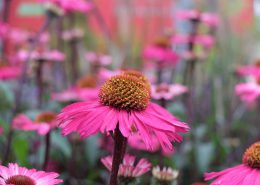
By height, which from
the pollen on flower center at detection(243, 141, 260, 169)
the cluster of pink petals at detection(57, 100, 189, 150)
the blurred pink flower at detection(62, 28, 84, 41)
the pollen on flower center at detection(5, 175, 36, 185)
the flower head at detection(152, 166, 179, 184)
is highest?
the blurred pink flower at detection(62, 28, 84, 41)

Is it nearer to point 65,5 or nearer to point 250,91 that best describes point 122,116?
point 250,91

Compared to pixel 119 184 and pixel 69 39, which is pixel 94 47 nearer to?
pixel 69 39

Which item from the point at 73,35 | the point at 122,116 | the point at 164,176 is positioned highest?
the point at 73,35

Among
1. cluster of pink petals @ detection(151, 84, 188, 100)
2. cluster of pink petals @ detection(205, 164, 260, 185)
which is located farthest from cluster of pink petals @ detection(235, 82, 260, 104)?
cluster of pink petals @ detection(205, 164, 260, 185)

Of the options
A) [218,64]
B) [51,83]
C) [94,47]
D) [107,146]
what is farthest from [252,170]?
[94,47]

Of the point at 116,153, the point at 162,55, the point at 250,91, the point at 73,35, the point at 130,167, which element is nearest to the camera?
the point at 116,153

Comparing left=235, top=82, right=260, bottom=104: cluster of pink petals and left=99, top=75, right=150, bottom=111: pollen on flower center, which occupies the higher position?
left=99, top=75, right=150, bottom=111: pollen on flower center

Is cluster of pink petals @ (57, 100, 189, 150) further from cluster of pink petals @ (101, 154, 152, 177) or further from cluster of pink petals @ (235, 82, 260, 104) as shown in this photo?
cluster of pink petals @ (235, 82, 260, 104)

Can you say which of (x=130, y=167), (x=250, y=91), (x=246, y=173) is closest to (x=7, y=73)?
(x=250, y=91)
